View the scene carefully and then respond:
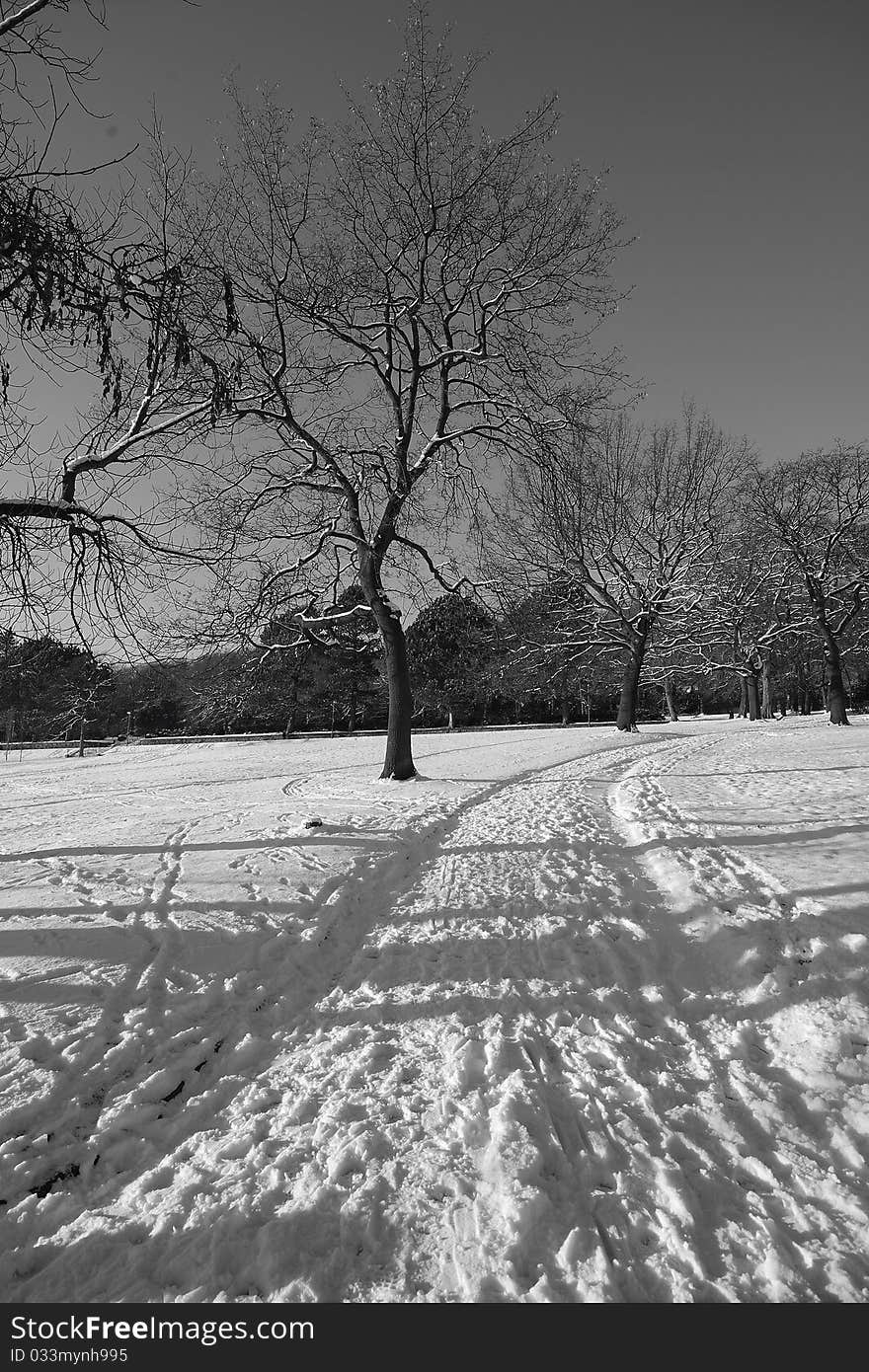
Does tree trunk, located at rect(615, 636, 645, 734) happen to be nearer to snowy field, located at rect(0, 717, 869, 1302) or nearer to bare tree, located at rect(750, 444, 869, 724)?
bare tree, located at rect(750, 444, 869, 724)

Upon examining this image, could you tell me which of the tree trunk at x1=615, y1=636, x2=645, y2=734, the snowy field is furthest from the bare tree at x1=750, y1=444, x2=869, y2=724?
the snowy field

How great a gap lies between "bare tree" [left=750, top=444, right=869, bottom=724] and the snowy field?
2062 cm

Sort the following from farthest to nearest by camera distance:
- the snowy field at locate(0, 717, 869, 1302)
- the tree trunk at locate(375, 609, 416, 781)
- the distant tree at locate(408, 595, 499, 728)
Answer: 1. the distant tree at locate(408, 595, 499, 728)
2. the tree trunk at locate(375, 609, 416, 781)
3. the snowy field at locate(0, 717, 869, 1302)

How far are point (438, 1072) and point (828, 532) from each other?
27171 mm

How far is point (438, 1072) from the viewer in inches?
110

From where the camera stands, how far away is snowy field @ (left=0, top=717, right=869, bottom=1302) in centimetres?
188

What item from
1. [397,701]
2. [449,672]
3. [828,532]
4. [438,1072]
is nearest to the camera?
[438,1072]

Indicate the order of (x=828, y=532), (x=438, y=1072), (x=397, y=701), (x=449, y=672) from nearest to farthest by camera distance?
(x=438, y=1072) → (x=397, y=701) → (x=828, y=532) → (x=449, y=672)

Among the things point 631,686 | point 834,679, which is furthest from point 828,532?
point 631,686

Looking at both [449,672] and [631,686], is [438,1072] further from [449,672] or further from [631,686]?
[449,672]

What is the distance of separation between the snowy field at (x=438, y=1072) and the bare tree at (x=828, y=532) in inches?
812

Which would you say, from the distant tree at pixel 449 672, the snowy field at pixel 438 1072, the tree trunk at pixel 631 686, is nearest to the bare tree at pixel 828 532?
the tree trunk at pixel 631 686

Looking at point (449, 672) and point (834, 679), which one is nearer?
point (834, 679)

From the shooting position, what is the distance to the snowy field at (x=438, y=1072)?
6.15ft
